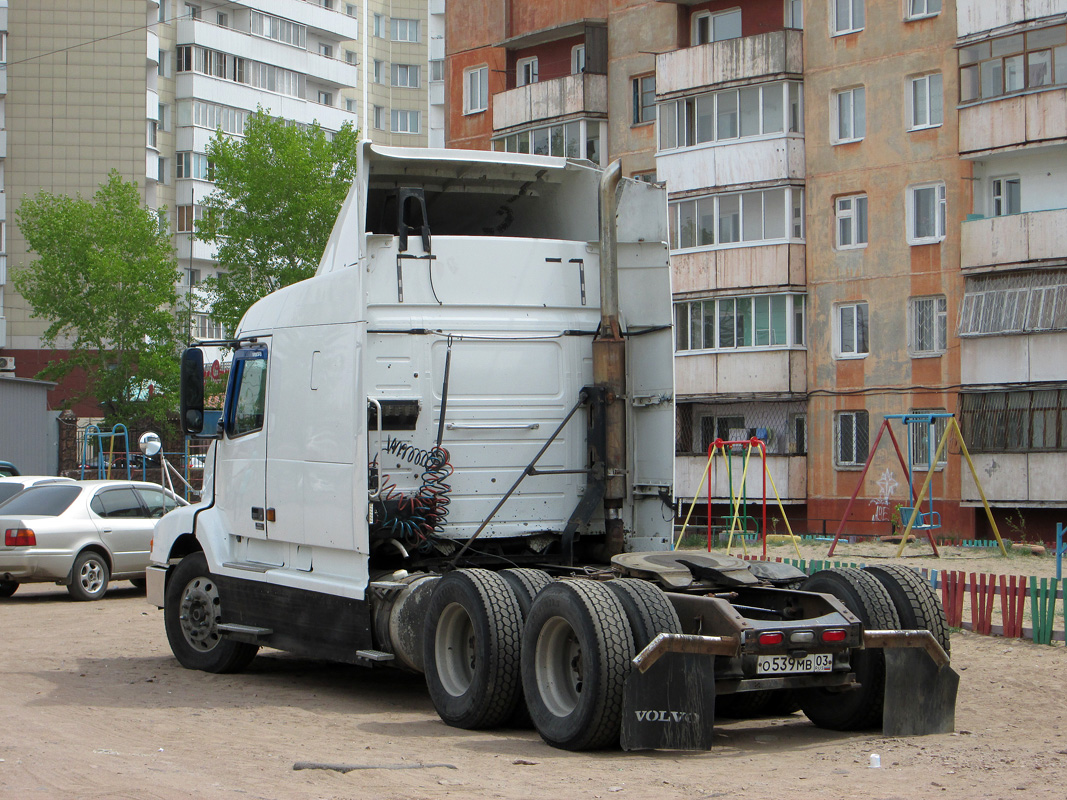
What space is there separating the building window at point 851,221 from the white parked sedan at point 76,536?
75.1 ft

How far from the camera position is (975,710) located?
9.86m

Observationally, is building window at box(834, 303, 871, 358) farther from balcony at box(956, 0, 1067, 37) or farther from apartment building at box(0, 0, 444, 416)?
apartment building at box(0, 0, 444, 416)

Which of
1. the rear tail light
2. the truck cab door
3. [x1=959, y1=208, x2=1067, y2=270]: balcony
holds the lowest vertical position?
the rear tail light

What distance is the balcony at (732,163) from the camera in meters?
38.6

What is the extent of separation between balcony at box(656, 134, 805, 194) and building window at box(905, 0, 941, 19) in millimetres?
4346

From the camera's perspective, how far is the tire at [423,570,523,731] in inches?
351

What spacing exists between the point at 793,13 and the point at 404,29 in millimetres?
46111

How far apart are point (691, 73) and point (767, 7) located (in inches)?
109

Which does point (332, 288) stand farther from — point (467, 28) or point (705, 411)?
point (467, 28)

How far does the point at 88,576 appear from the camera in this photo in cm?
1862

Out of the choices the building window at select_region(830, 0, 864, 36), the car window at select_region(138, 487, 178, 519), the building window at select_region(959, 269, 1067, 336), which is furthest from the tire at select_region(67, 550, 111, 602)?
the building window at select_region(830, 0, 864, 36)

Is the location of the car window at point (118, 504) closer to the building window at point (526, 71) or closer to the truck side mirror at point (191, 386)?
the truck side mirror at point (191, 386)

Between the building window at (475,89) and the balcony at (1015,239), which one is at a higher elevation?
the building window at (475,89)

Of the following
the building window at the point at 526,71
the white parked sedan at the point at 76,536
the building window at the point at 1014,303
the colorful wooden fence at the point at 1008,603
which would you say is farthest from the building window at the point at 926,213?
the white parked sedan at the point at 76,536
